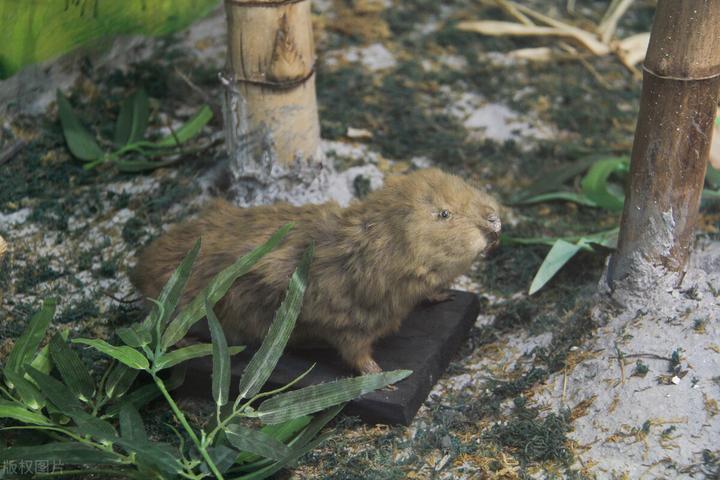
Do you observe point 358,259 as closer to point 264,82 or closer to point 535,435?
→ point 535,435

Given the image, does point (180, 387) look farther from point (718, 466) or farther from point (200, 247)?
point (718, 466)

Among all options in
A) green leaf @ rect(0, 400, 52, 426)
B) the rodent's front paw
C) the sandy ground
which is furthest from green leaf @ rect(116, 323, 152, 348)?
the rodent's front paw

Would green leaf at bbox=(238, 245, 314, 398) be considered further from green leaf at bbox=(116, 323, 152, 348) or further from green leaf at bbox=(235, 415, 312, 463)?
green leaf at bbox=(116, 323, 152, 348)

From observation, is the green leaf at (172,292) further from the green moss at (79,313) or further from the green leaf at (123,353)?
the green moss at (79,313)

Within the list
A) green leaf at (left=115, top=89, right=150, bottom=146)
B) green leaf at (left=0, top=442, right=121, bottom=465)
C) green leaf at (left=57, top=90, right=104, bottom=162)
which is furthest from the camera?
green leaf at (left=115, top=89, right=150, bottom=146)
